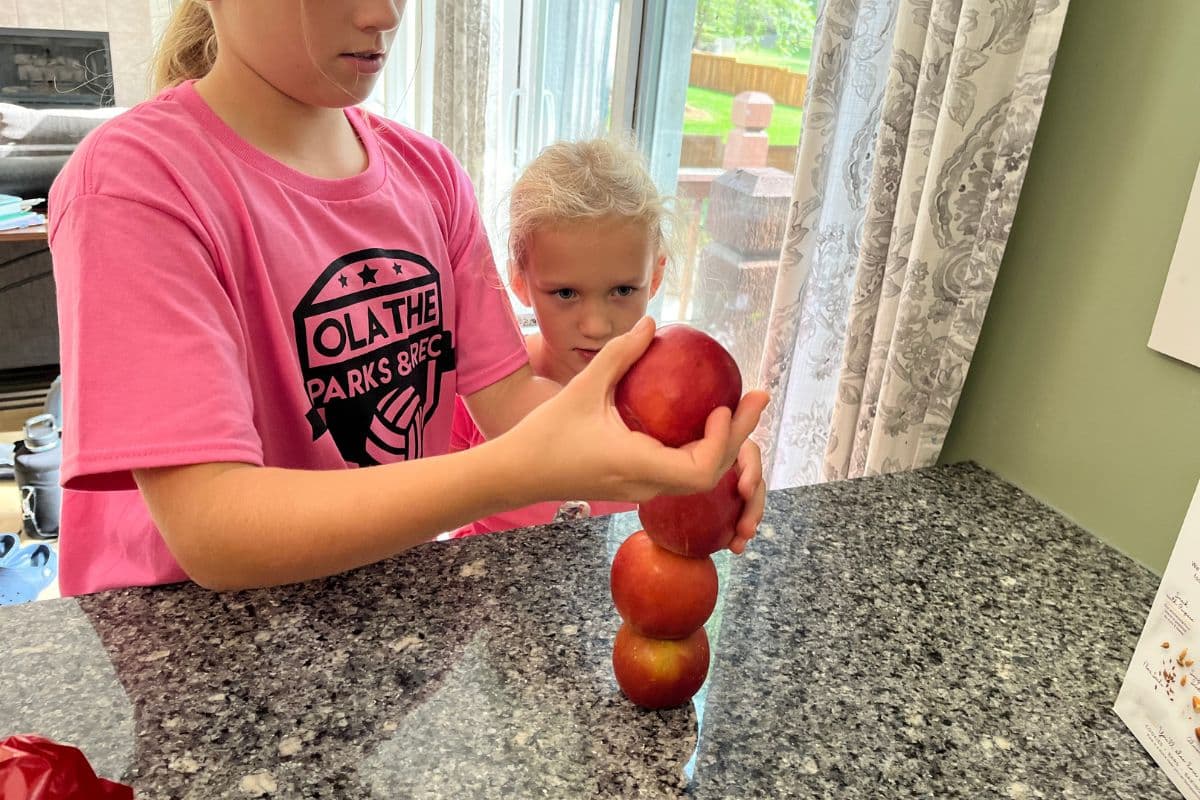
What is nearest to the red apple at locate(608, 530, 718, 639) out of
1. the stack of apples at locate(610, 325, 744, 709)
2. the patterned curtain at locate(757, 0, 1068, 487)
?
the stack of apples at locate(610, 325, 744, 709)

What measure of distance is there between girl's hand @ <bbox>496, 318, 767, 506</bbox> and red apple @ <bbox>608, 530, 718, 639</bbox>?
72 mm

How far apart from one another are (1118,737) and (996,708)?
0.28 feet

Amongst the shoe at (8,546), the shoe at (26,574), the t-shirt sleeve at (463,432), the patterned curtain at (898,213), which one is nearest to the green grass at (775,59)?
the patterned curtain at (898,213)

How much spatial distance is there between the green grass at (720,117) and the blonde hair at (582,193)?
82 cm

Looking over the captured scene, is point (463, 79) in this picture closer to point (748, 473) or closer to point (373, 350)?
point (373, 350)

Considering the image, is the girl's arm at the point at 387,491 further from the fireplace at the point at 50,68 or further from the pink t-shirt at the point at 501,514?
the fireplace at the point at 50,68

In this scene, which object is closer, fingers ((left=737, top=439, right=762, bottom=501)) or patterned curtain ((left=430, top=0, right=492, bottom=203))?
fingers ((left=737, top=439, right=762, bottom=501))

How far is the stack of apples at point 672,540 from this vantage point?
1.70ft

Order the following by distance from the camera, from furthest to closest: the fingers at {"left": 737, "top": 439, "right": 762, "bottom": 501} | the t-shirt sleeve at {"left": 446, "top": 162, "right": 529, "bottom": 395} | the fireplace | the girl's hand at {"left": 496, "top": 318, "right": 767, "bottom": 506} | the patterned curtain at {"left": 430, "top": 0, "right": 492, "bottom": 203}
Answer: the fireplace < the patterned curtain at {"left": 430, "top": 0, "right": 492, "bottom": 203} < the t-shirt sleeve at {"left": 446, "top": 162, "right": 529, "bottom": 395} < the fingers at {"left": 737, "top": 439, "right": 762, "bottom": 501} < the girl's hand at {"left": 496, "top": 318, "right": 767, "bottom": 506}

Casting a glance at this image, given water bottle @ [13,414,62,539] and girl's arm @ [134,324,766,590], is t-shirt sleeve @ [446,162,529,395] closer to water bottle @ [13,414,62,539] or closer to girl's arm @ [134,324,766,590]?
girl's arm @ [134,324,766,590]

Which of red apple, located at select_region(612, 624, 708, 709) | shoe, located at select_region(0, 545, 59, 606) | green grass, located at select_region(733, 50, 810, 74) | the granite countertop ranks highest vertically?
green grass, located at select_region(733, 50, 810, 74)

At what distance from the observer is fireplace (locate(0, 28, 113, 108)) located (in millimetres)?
4352

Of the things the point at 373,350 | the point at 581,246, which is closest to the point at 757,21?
the point at 581,246

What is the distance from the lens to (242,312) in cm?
70
